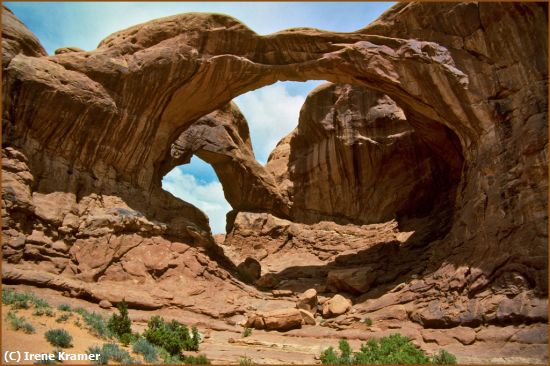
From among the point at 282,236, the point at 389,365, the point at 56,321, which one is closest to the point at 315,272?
the point at 282,236

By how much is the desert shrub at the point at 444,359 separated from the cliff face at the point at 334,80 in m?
2.79

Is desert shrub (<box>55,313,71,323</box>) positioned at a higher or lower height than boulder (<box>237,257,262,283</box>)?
lower

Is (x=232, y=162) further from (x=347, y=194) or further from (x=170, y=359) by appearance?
(x=170, y=359)

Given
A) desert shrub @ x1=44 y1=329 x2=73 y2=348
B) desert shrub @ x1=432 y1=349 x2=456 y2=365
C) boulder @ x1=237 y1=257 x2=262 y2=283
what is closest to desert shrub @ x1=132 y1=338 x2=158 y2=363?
desert shrub @ x1=44 y1=329 x2=73 y2=348

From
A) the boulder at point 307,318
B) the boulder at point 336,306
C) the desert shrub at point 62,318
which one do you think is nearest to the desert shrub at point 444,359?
the boulder at point 307,318

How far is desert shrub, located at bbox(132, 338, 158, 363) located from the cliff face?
6.09 metres

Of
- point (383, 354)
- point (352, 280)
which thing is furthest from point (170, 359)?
point (352, 280)

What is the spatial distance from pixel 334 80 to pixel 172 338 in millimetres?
16560

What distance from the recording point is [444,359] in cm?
1345

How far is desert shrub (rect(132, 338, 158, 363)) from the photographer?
12.3 metres

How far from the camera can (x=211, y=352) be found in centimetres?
1484

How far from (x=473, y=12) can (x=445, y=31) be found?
4.86 ft

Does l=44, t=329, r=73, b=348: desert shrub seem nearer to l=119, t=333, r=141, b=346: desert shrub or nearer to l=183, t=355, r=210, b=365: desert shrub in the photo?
l=119, t=333, r=141, b=346: desert shrub

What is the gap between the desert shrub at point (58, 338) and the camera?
37.2ft
